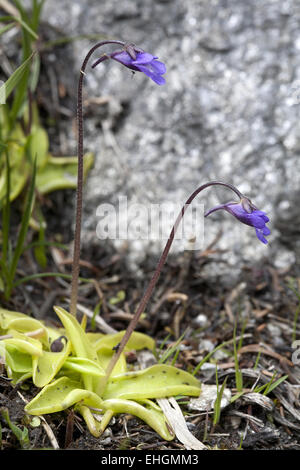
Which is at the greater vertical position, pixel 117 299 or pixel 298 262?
pixel 298 262

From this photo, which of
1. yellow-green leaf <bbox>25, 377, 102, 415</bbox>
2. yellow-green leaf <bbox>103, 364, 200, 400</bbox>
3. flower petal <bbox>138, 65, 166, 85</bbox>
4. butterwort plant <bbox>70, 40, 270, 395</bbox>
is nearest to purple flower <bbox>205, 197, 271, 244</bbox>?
butterwort plant <bbox>70, 40, 270, 395</bbox>

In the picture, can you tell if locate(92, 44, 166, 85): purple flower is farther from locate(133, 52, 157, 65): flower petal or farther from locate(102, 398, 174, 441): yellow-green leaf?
locate(102, 398, 174, 441): yellow-green leaf

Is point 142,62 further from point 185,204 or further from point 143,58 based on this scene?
point 185,204

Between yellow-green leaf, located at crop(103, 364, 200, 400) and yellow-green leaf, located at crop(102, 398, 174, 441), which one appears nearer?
yellow-green leaf, located at crop(102, 398, 174, 441)

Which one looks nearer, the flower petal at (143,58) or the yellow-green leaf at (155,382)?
the flower petal at (143,58)

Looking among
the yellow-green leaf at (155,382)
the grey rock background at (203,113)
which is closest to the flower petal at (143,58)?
the yellow-green leaf at (155,382)

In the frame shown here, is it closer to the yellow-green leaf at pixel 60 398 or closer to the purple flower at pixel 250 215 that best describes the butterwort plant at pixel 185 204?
the purple flower at pixel 250 215

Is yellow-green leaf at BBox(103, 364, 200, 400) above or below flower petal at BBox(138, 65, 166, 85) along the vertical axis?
below
